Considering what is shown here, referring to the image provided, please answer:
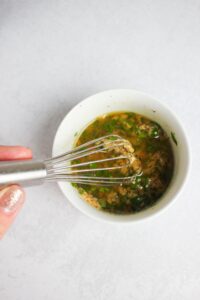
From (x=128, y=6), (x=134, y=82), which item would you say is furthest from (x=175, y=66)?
(x=128, y=6)

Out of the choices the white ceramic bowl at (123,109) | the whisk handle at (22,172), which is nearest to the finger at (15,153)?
the white ceramic bowl at (123,109)

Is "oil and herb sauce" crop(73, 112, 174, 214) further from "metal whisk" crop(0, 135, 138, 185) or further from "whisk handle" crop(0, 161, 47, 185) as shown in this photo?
"whisk handle" crop(0, 161, 47, 185)

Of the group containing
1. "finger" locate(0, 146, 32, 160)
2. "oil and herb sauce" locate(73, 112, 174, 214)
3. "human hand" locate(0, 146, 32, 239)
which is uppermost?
"oil and herb sauce" locate(73, 112, 174, 214)

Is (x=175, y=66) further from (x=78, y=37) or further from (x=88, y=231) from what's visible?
(x=88, y=231)

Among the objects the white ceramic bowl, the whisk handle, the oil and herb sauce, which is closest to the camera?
the whisk handle

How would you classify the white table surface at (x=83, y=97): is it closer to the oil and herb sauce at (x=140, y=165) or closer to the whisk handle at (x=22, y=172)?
the oil and herb sauce at (x=140, y=165)

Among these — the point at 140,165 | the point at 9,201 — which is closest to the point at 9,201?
the point at 9,201

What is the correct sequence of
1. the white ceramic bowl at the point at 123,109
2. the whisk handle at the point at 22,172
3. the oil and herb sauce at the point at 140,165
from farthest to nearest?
the oil and herb sauce at the point at 140,165 → the white ceramic bowl at the point at 123,109 → the whisk handle at the point at 22,172

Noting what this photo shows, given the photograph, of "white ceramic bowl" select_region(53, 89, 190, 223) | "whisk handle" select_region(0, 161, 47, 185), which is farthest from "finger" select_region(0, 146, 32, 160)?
"whisk handle" select_region(0, 161, 47, 185)
